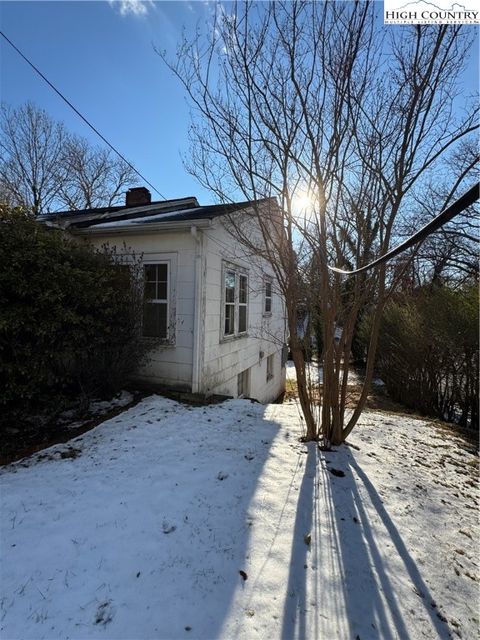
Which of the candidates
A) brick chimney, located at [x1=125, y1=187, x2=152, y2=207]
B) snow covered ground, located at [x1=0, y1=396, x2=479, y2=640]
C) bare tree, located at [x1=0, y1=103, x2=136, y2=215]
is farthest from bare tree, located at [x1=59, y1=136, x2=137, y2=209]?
snow covered ground, located at [x1=0, y1=396, x2=479, y2=640]

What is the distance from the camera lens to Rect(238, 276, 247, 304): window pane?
25.0ft

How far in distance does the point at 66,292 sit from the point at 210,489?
3109mm

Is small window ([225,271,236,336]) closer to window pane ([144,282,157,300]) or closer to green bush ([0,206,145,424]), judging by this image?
window pane ([144,282,157,300])

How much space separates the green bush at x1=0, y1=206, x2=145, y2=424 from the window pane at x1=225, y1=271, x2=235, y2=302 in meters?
2.28

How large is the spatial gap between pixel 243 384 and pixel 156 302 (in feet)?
12.0

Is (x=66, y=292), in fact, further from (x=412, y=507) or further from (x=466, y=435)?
(x=466, y=435)

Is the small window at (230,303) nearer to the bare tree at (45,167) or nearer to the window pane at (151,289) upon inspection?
the window pane at (151,289)

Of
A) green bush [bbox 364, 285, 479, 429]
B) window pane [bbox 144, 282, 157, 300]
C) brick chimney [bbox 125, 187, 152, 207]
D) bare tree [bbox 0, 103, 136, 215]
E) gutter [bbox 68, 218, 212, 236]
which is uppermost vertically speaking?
bare tree [bbox 0, 103, 136, 215]

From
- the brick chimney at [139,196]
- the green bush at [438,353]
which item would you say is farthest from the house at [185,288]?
the brick chimney at [139,196]

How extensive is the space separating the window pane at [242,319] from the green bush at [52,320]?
306 cm

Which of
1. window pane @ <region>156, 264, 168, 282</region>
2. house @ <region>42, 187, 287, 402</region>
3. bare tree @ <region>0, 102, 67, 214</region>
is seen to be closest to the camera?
house @ <region>42, 187, 287, 402</region>

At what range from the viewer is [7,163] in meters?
18.1

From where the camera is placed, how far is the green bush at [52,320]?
3.71 m

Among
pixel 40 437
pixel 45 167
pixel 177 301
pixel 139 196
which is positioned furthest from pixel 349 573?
pixel 45 167
